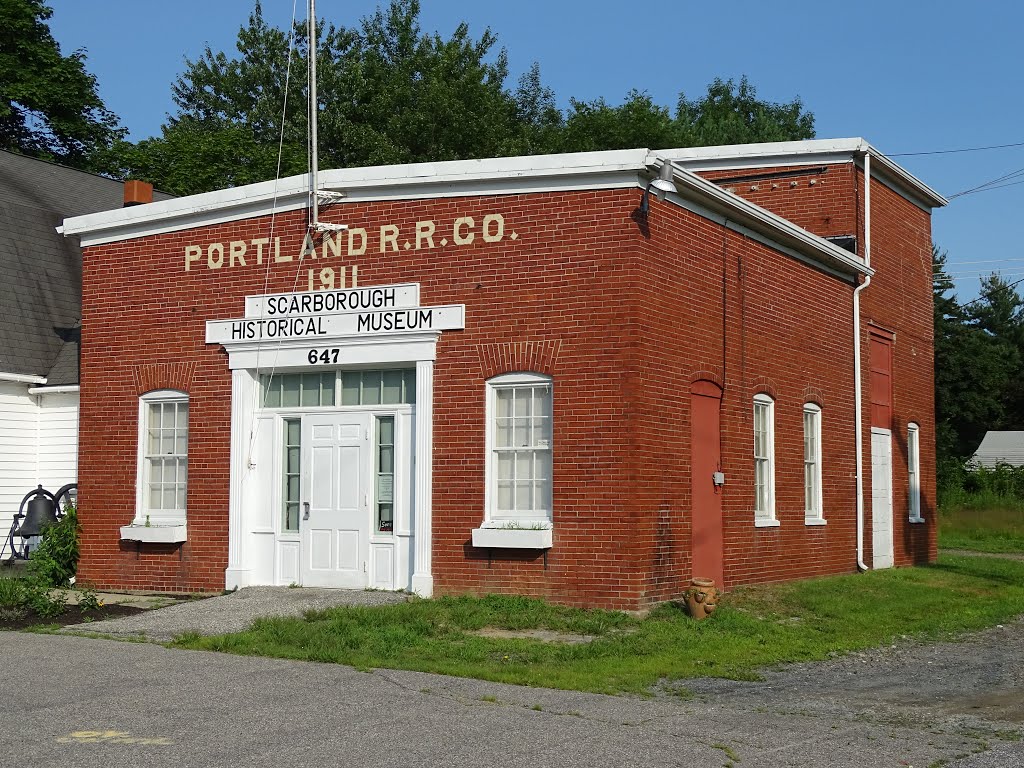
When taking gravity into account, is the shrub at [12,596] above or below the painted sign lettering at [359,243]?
below

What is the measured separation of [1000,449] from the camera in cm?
6200

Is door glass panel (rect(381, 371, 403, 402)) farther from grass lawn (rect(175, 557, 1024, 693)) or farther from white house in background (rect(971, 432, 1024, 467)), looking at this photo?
white house in background (rect(971, 432, 1024, 467))

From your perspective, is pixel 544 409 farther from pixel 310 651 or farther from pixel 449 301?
pixel 310 651

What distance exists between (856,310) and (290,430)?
31.3 feet

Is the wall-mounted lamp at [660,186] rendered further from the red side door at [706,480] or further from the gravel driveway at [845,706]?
the gravel driveway at [845,706]

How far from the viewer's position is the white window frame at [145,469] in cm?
1736

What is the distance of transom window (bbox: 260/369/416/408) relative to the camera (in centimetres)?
1623

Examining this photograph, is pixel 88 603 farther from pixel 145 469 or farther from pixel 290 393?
pixel 290 393

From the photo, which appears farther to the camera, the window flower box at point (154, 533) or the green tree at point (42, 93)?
the green tree at point (42, 93)

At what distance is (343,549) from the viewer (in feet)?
53.3

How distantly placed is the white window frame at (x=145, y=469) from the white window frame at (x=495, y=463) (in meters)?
4.48

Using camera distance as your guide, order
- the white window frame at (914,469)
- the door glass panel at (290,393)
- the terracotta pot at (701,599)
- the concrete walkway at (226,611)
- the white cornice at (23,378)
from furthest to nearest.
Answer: the white window frame at (914,469), the white cornice at (23,378), the door glass panel at (290,393), the terracotta pot at (701,599), the concrete walkway at (226,611)

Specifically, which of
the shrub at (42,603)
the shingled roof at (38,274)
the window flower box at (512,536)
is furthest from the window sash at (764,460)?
the shingled roof at (38,274)

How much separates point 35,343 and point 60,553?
5279mm
